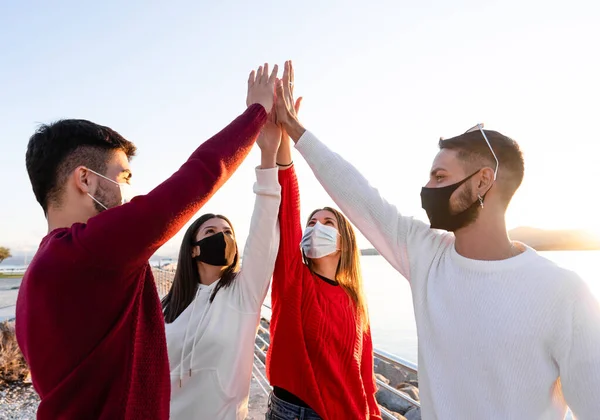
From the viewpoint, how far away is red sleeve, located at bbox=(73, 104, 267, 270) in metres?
1.10

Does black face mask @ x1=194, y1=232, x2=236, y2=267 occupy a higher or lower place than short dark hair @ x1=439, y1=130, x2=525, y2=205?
lower

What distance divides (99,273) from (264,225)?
1.11m

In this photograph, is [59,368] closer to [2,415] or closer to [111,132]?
[111,132]

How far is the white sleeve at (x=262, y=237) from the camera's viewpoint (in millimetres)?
2184

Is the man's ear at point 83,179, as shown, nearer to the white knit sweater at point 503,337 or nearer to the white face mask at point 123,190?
the white face mask at point 123,190

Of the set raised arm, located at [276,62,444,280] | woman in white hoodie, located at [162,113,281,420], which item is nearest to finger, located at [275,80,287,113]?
woman in white hoodie, located at [162,113,281,420]

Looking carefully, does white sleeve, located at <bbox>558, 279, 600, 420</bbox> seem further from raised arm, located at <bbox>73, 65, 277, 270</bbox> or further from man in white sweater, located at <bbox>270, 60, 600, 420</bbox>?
raised arm, located at <bbox>73, 65, 277, 270</bbox>

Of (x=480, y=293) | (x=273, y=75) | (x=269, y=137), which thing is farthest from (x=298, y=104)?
(x=480, y=293)

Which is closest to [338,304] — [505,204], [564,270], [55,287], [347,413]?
[347,413]

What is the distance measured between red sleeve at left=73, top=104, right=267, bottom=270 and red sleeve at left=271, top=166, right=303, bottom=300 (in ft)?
3.29

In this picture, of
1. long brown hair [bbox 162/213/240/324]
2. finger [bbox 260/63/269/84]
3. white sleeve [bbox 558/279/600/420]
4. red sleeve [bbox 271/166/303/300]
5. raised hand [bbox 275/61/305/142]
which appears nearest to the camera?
white sleeve [bbox 558/279/600/420]

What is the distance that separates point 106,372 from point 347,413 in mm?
Result: 1369

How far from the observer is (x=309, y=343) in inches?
90.3

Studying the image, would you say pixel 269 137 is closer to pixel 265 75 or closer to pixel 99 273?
pixel 265 75
